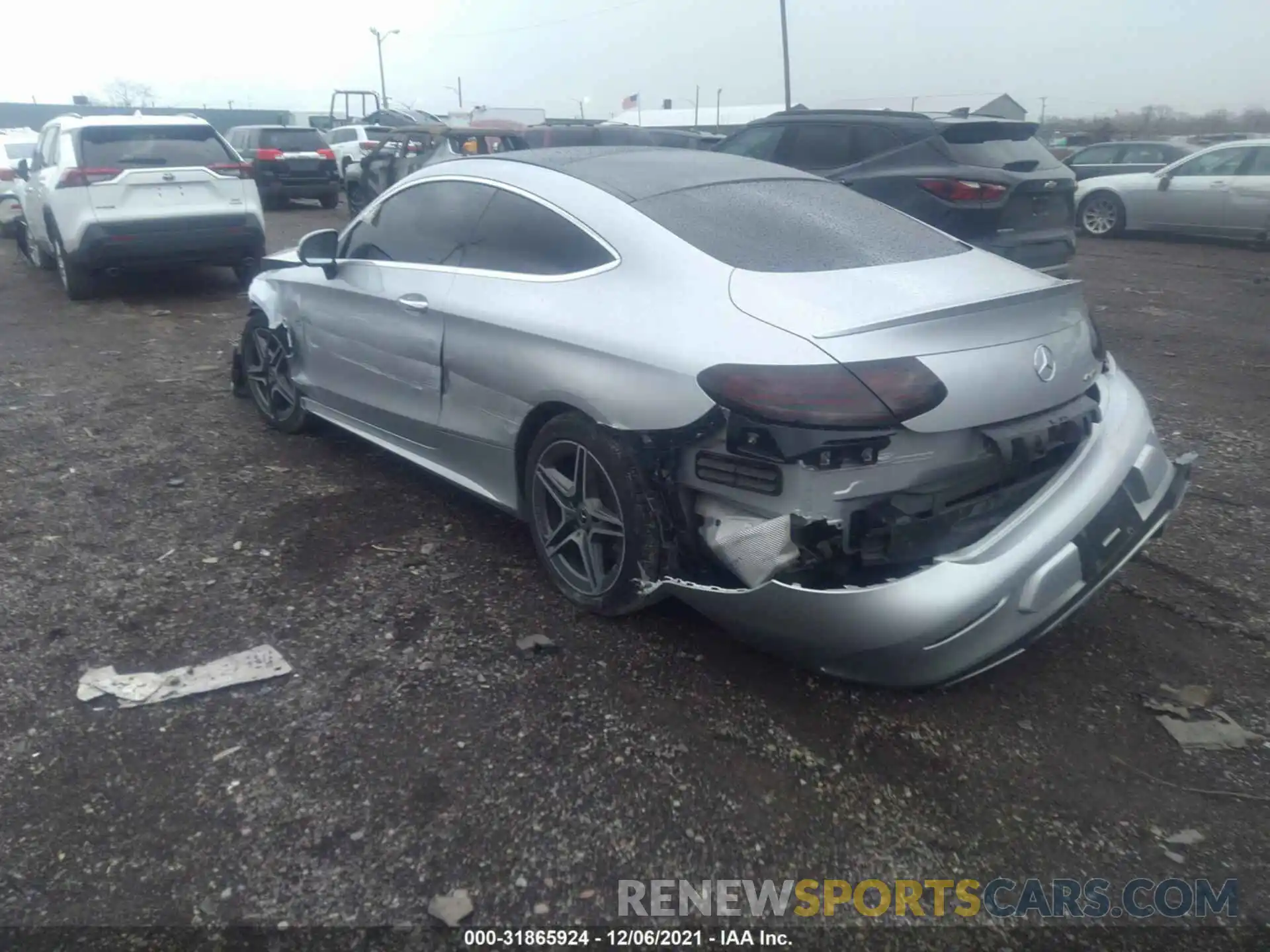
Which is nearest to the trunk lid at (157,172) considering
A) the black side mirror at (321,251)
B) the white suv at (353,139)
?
the black side mirror at (321,251)

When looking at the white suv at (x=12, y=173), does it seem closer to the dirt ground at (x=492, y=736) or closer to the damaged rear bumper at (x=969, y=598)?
the dirt ground at (x=492, y=736)

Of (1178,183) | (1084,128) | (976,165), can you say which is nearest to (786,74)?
(1178,183)

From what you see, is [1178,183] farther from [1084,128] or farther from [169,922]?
[1084,128]

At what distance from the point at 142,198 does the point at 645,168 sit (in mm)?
6843

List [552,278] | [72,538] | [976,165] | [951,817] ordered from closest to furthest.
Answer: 1. [951,817]
2. [552,278]
3. [72,538]
4. [976,165]

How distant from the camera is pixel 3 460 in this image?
530 cm

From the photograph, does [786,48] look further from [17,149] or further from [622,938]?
[622,938]

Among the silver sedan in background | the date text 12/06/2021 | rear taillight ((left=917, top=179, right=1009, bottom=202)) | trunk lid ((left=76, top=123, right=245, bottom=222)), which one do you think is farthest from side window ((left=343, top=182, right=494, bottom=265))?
the silver sedan in background

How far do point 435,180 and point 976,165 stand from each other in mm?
5173

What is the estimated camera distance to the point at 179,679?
10.8 feet

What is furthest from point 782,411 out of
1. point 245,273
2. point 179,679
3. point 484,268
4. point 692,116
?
point 692,116

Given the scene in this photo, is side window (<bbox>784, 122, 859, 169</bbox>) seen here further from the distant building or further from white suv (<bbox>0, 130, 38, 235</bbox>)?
the distant building

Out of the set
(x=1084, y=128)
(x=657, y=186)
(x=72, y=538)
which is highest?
(x=1084, y=128)

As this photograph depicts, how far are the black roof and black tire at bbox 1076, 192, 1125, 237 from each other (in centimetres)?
1248
